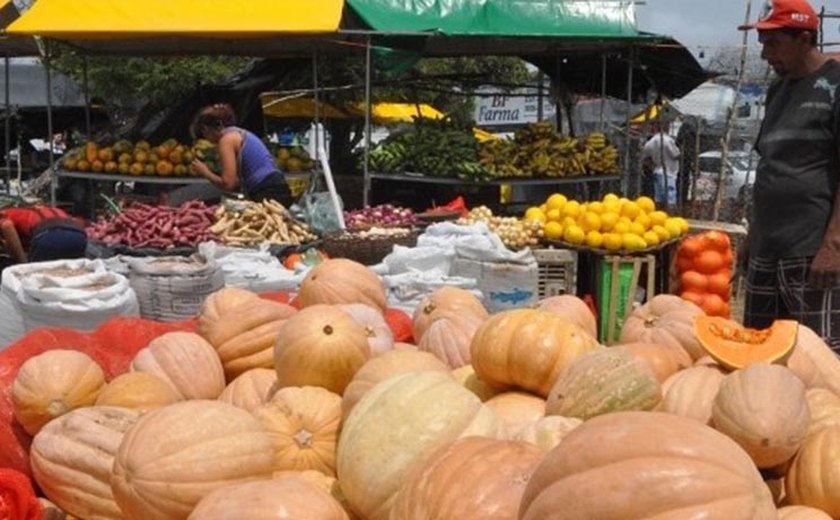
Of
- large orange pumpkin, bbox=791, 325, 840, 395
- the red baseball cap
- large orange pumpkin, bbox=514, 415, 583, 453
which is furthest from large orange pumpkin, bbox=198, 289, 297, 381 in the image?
the red baseball cap

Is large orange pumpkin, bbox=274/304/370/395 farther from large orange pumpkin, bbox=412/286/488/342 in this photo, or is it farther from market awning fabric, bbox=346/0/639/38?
market awning fabric, bbox=346/0/639/38

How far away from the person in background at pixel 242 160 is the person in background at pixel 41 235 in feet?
5.10

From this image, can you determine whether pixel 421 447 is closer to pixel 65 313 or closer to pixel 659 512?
pixel 659 512

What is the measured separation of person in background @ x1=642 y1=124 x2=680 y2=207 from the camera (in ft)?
60.0

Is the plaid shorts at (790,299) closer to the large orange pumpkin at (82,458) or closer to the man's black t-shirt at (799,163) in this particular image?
the man's black t-shirt at (799,163)

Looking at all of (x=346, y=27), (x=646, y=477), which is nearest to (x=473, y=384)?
(x=646, y=477)

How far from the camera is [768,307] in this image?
4.92 metres

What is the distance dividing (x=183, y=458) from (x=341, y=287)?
6.84 feet

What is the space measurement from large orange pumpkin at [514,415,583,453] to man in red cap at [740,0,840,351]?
8.27 feet

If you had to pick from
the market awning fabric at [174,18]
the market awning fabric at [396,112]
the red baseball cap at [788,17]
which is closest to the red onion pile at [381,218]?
the market awning fabric at [174,18]

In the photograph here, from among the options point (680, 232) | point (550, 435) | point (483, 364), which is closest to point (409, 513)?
point (550, 435)

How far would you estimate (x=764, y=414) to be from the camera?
227cm

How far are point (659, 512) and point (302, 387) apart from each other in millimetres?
1619

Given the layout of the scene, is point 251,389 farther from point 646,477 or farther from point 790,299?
point 790,299
